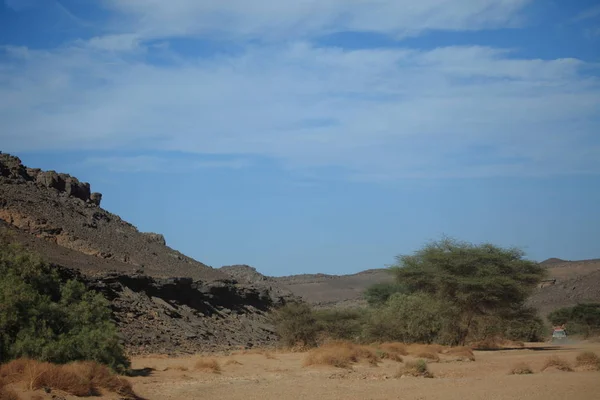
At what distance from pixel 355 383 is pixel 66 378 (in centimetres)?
1022

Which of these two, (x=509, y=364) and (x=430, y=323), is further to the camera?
(x=430, y=323)

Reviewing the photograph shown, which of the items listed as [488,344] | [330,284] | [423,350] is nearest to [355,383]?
[423,350]

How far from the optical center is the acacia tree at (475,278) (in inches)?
1631

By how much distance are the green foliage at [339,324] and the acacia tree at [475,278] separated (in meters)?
4.91

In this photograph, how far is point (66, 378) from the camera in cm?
1662

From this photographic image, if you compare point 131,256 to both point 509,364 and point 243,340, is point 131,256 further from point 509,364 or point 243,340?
point 509,364

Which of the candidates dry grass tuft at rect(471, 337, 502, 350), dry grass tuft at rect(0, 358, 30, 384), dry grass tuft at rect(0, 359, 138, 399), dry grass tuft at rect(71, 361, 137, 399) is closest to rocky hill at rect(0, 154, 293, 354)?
dry grass tuft at rect(471, 337, 502, 350)

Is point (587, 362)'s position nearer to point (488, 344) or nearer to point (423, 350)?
point (423, 350)

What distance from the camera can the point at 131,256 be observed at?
63562 millimetres

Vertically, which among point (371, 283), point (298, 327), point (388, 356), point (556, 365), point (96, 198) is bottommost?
point (556, 365)

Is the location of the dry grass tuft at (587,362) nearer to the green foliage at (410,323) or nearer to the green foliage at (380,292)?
the green foliage at (410,323)

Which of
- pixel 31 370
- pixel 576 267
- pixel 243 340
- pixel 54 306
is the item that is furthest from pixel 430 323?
pixel 576 267

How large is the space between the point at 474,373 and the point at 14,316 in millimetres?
16770

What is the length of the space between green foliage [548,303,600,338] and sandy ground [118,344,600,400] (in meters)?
35.3
